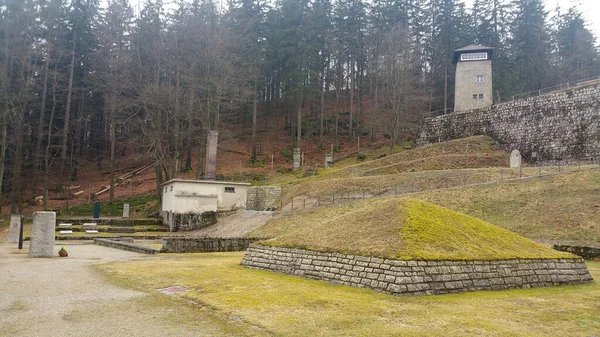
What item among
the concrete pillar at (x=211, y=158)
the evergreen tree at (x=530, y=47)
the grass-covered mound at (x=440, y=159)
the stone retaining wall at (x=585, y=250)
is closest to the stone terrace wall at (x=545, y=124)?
the grass-covered mound at (x=440, y=159)

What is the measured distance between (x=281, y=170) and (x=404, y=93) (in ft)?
50.3

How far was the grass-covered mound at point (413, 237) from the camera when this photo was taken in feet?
31.8

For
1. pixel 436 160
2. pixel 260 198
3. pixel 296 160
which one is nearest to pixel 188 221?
pixel 260 198

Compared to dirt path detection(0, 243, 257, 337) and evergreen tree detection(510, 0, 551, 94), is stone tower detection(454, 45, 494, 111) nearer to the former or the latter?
evergreen tree detection(510, 0, 551, 94)

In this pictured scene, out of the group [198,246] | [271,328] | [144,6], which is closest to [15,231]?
[198,246]

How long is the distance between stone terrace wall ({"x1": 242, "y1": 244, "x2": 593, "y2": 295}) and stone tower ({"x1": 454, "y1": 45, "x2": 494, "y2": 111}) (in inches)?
1520

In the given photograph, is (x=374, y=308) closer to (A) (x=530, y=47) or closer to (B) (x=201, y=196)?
(B) (x=201, y=196)

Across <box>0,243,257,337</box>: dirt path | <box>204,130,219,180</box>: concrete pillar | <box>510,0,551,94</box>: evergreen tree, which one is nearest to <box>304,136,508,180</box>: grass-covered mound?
<box>204,130,219,180</box>: concrete pillar

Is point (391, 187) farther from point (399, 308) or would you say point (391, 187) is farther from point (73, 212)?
point (73, 212)

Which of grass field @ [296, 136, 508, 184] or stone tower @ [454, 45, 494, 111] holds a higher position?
stone tower @ [454, 45, 494, 111]

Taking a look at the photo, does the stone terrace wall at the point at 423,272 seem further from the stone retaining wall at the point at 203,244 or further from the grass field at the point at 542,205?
the grass field at the point at 542,205

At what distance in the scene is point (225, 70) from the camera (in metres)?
38.6

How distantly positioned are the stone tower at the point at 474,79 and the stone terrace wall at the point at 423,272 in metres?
38.6

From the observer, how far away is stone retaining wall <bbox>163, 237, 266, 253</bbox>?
57.4 feet
